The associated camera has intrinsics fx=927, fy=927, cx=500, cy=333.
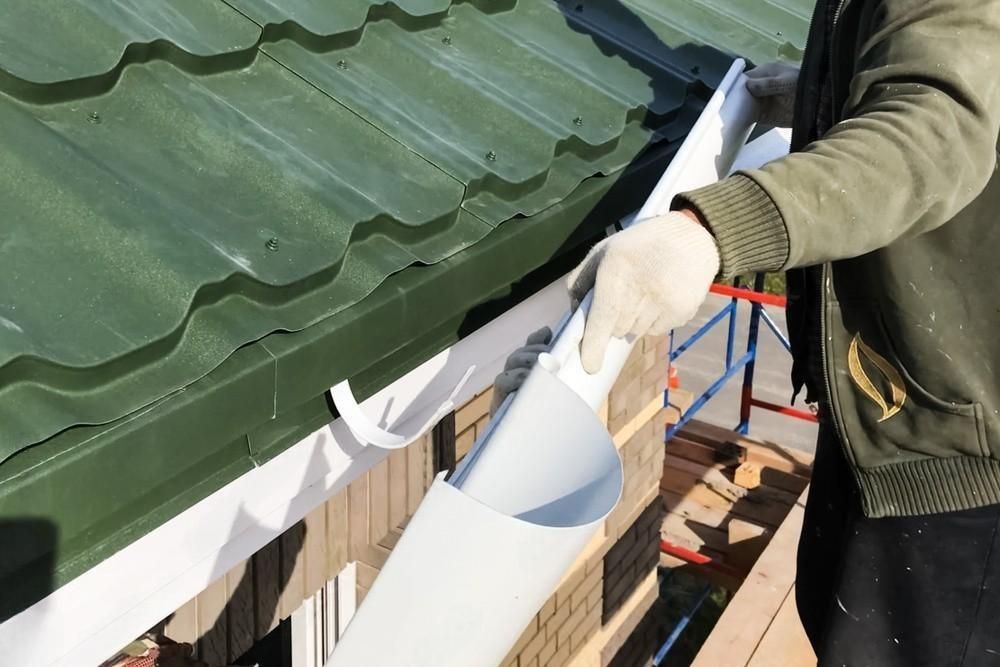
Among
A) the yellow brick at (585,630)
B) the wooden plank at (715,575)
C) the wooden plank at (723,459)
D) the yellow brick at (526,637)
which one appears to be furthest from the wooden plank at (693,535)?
the yellow brick at (526,637)

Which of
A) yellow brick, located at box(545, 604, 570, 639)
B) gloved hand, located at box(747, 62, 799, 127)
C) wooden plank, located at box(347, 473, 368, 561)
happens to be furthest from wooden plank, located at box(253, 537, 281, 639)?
gloved hand, located at box(747, 62, 799, 127)

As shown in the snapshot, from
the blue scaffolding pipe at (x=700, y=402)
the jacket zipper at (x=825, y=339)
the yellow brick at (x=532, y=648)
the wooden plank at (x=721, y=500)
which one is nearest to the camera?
the jacket zipper at (x=825, y=339)

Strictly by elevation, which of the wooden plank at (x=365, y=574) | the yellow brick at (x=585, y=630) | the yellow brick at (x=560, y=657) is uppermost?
the wooden plank at (x=365, y=574)

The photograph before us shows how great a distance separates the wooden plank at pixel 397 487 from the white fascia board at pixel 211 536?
0.95m

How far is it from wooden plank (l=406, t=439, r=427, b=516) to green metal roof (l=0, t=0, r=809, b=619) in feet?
3.80

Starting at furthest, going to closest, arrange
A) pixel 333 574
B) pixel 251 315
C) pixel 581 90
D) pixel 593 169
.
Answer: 1. pixel 333 574
2. pixel 581 90
3. pixel 593 169
4. pixel 251 315

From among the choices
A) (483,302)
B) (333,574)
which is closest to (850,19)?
(483,302)

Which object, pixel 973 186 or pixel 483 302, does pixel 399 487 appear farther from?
pixel 973 186

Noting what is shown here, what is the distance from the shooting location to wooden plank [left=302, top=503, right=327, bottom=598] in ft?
9.42

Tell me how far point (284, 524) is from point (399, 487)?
50.8 inches

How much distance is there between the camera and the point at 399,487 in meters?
3.12

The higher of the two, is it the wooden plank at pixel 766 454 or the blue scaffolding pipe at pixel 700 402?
the blue scaffolding pipe at pixel 700 402

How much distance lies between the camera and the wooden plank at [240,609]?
291 centimetres

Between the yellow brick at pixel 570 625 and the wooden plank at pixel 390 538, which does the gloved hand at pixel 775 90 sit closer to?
the wooden plank at pixel 390 538
